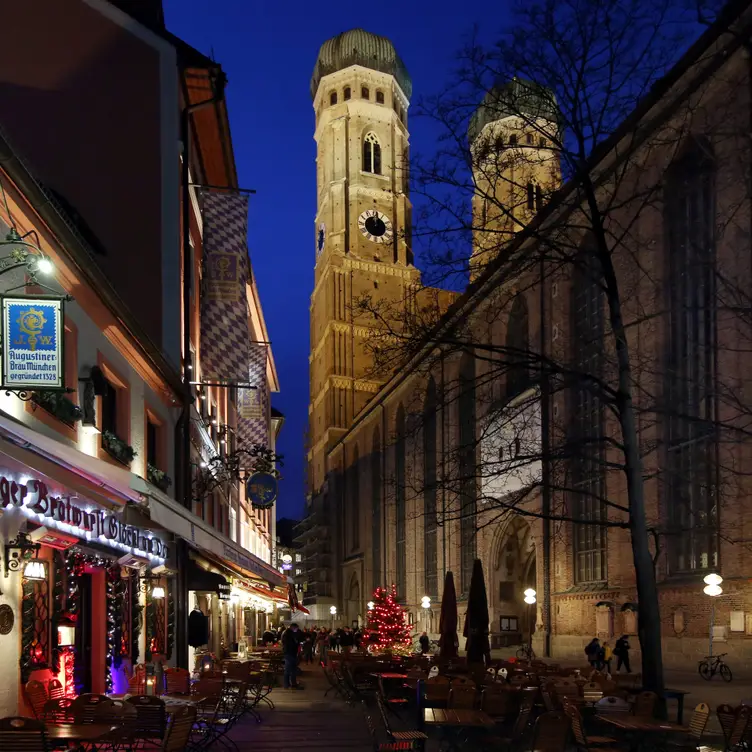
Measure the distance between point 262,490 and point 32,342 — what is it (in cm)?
1994

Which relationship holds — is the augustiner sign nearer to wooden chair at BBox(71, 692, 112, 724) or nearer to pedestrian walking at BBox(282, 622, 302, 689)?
wooden chair at BBox(71, 692, 112, 724)

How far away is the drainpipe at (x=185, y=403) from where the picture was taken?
782 inches

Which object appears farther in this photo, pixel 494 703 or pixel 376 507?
pixel 376 507

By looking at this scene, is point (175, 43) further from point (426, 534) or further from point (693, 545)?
point (426, 534)

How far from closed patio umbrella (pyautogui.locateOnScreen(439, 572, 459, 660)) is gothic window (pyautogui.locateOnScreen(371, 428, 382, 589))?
44.2 m

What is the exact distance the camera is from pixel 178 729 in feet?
28.0

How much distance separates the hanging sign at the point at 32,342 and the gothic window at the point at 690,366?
66.5 ft

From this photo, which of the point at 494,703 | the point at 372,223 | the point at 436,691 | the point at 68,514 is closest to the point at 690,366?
the point at 436,691

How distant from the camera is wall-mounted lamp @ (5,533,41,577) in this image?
10.2m

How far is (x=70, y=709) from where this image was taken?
366 inches

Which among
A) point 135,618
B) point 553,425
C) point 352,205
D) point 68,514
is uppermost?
point 352,205

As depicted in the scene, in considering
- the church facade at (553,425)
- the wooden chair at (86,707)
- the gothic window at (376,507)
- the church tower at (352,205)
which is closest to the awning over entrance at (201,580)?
the church facade at (553,425)

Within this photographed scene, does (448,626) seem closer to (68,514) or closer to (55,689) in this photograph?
(55,689)

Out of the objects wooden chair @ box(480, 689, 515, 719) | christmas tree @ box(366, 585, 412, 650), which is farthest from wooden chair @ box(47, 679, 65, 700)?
christmas tree @ box(366, 585, 412, 650)
